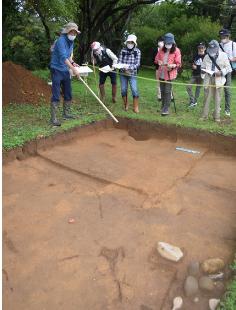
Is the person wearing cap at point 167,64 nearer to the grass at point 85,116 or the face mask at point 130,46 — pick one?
the grass at point 85,116

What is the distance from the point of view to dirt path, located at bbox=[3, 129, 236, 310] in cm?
338

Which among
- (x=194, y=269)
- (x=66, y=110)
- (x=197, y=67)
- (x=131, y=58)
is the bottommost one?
(x=194, y=269)

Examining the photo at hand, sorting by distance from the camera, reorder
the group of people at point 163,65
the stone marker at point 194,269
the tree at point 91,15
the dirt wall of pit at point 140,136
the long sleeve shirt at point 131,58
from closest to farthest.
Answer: the stone marker at point 194,269 → the dirt wall of pit at point 140,136 → the group of people at point 163,65 → the long sleeve shirt at point 131,58 → the tree at point 91,15

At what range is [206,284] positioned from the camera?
3.40 metres

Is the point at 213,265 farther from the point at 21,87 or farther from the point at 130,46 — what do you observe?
the point at 21,87

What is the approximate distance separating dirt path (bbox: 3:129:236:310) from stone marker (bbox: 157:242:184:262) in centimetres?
7

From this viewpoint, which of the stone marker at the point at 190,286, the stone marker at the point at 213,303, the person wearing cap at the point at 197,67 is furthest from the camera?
the person wearing cap at the point at 197,67

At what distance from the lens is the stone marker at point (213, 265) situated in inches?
141

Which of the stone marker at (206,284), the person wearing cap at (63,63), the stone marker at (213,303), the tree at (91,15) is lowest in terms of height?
the stone marker at (213,303)

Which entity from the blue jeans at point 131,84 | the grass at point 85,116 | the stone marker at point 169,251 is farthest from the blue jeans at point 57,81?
the stone marker at point 169,251

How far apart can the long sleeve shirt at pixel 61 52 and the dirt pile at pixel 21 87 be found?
7.80 feet

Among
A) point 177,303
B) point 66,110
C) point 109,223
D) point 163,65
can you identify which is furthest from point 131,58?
point 177,303

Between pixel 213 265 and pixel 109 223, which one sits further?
pixel 109 223

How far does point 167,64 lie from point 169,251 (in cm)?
474
